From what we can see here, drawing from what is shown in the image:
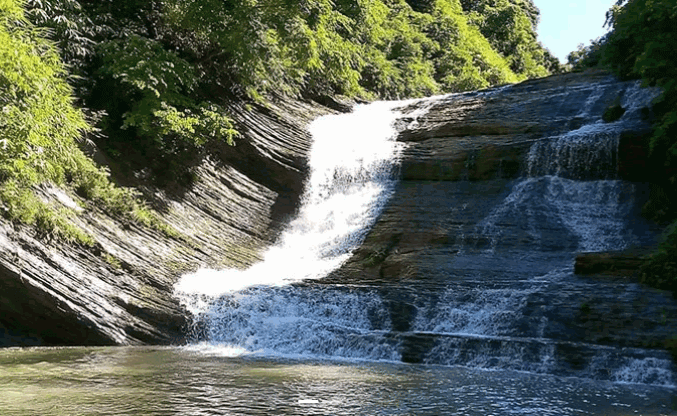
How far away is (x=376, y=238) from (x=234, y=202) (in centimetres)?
407

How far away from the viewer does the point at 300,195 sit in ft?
63.8

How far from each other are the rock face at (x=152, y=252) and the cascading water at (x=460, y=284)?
59 centimetres

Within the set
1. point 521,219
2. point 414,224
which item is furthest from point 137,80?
point 521,219

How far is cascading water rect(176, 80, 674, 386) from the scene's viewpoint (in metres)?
10.3

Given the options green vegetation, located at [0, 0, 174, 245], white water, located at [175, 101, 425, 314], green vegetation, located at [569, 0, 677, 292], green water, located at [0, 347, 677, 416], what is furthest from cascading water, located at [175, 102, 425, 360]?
green vegetation, located at [569, 0, 677, 292]

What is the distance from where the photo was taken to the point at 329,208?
18922 millimetres

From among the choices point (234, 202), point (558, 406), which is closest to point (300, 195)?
point (234, 202)

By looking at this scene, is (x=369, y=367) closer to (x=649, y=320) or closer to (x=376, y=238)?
(x=649, y=320)

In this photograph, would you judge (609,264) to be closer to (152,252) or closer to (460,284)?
(460,284)

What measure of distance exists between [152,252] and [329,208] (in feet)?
20.1

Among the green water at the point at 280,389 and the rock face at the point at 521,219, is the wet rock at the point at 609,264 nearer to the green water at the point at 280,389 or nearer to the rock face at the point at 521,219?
the rock face at the point at 521,219

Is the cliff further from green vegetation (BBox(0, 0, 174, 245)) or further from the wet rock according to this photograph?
the wet rock

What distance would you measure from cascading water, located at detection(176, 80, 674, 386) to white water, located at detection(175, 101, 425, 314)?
0.15 feet

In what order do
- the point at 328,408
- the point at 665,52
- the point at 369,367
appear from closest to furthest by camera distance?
1. the point at 328,408
2. the point at 369,367
3. the point at 665,52
